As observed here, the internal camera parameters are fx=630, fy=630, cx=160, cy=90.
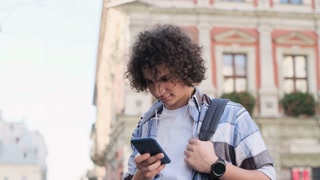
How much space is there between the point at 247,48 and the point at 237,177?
14996 mm

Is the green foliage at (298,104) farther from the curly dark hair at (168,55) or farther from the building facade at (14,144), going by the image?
the curly dark hair at (168,55)

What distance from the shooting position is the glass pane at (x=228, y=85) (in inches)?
645

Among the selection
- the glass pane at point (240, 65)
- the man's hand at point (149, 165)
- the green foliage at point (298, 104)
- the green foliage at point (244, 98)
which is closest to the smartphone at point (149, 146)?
the man's hand at point (149, 165)

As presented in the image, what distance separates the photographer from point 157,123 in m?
2.16

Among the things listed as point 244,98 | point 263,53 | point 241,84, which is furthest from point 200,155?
point 263,53

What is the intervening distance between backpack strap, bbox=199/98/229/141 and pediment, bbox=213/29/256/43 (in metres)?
14.6

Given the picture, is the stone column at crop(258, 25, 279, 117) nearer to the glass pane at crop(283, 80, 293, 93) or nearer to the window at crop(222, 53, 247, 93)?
the glass pane at crop(283, 80, 293, 93)

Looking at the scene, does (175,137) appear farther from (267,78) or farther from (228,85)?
(267,78)

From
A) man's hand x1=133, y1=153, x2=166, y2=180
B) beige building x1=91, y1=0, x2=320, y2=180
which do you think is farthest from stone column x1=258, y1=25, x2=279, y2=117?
man's hand x1=133, y1=153, x2=166, y2=180

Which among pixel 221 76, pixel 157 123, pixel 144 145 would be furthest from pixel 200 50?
pixel 221 76

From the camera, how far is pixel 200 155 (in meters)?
1.90

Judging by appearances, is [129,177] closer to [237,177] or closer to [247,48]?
[237,177]

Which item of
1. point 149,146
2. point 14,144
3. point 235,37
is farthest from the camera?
point 14,144

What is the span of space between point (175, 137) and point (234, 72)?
1468 centimetres
